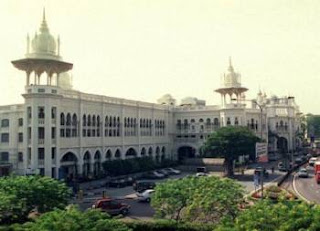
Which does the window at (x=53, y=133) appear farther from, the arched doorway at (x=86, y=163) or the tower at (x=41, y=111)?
the arched doorway at (x=86, y=163)

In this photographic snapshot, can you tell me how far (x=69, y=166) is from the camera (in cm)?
5703

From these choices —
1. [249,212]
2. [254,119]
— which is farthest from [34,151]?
[254,119]

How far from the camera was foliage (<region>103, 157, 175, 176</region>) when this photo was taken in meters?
61.2

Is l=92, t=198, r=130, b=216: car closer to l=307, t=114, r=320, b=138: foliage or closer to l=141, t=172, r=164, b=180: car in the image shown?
l=141, t=172, r=164, b=180: car

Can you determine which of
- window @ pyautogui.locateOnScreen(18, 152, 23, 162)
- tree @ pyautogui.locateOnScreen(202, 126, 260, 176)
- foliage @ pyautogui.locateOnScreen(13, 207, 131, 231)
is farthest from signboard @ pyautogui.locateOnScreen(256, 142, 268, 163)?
window @ pyautogui.locateOnScreen(18, 152, 23, 162)

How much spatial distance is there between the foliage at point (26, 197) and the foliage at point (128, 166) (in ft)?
107

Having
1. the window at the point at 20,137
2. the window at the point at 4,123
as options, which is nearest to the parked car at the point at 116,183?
the window at the point at 20,137

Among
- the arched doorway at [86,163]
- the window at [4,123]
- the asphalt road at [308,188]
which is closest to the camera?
the asphalt road at [308,188]

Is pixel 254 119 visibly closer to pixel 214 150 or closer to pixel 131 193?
pixel 214 150

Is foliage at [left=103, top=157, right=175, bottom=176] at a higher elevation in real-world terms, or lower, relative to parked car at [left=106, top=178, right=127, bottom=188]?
higher

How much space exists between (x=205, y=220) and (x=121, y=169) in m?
38.7

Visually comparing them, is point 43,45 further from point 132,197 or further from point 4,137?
point 132,197

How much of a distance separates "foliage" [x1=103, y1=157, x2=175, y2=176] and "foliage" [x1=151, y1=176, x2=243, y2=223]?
35.1 metres

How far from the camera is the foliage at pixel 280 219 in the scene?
15109 millimetres
